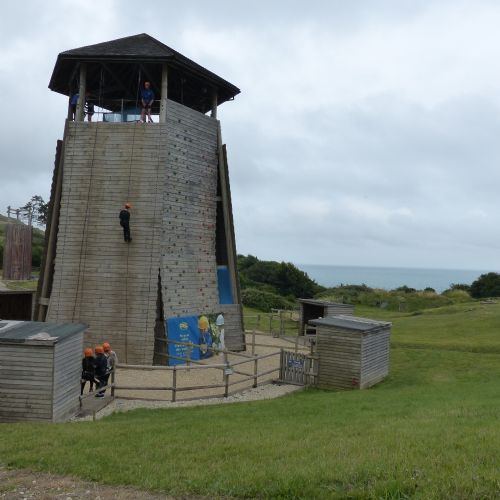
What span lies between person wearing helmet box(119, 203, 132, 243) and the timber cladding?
1.21 ft

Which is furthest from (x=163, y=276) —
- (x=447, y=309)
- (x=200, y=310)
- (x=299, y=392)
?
(x=447, y=309)

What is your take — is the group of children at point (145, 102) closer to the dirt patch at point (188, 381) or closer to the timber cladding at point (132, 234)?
the timber cladding at point (132, 234)

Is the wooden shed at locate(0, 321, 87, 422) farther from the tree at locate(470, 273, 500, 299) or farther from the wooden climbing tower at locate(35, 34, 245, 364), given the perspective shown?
the tree at locate(470, 273, 500, 299)

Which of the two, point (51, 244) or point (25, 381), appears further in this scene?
point (51, 244)

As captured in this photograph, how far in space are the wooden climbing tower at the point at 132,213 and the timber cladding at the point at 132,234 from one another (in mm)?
41

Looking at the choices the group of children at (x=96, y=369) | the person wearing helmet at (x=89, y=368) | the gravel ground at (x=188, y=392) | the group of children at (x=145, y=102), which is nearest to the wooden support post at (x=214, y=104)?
the group of children at (x=145, y=102)

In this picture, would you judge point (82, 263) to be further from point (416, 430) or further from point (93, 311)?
point (416, 430)

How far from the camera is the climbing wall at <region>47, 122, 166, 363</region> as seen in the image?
19.7m

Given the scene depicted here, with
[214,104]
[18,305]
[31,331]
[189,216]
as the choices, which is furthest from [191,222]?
[31,331]

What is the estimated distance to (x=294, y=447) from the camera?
312 inches

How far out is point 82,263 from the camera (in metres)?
20.2

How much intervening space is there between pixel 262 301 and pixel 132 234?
3129 centimetres

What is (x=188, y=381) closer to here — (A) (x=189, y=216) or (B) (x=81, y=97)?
(A) (x=189, y=216)

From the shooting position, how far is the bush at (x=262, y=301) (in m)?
49.9
